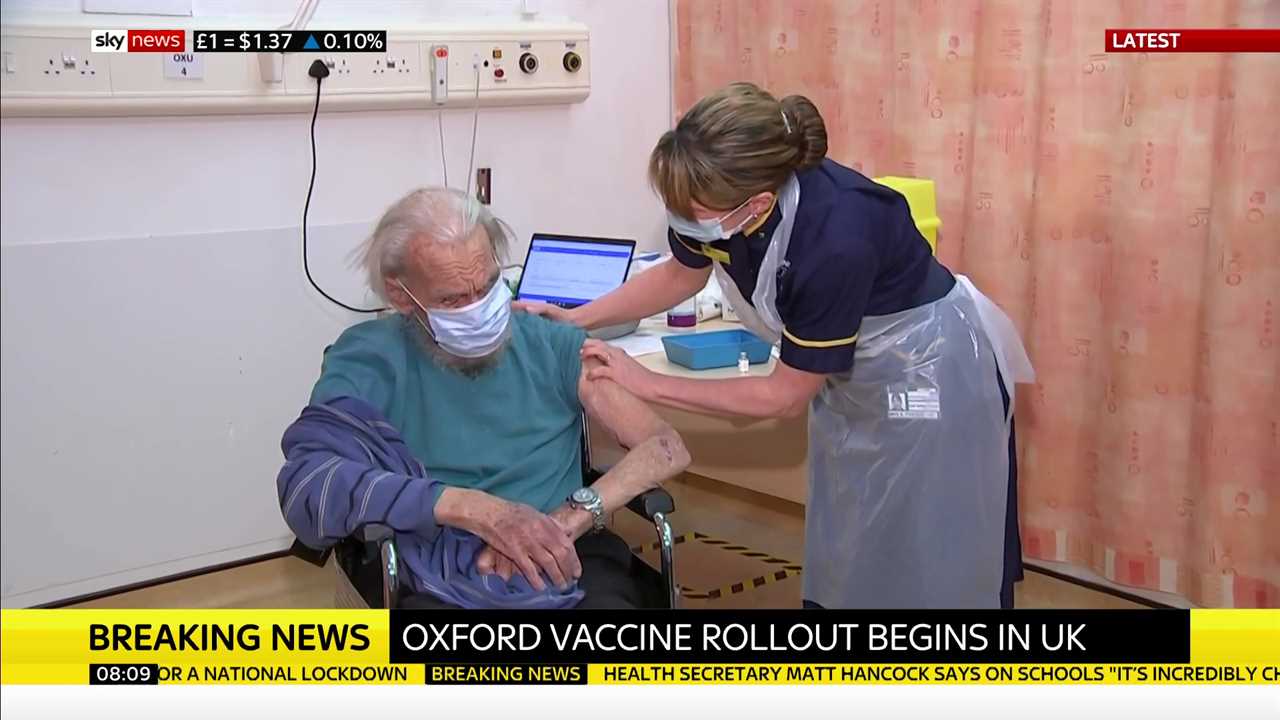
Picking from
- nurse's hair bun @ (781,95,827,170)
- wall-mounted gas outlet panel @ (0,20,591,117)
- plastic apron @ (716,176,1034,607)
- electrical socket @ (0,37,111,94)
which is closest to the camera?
nurse's hair bun @ (781,95,827,170)

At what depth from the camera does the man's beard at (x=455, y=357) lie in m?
2.07

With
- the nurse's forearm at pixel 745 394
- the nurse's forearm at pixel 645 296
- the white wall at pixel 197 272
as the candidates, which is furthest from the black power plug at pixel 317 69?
the nurse's forearm at pixel 745 394

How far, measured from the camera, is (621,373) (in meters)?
2.11

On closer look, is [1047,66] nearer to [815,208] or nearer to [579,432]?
[815,208]

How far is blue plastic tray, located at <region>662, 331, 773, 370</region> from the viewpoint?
2525 millimetres

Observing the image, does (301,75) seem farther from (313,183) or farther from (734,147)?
(734,147)

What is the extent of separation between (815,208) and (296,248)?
1.41 metres

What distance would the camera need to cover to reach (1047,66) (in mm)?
2697

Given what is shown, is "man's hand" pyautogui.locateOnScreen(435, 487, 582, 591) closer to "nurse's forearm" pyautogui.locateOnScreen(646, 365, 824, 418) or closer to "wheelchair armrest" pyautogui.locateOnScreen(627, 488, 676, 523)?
"wheelchair armrest" pyautogui.locateOnScreen(627, 488, 676, 523)

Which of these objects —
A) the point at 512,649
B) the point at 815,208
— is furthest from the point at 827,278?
the point at 512,649

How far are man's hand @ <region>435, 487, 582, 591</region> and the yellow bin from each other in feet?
3.82

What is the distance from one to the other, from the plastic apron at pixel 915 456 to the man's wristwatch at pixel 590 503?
41 centimetres
